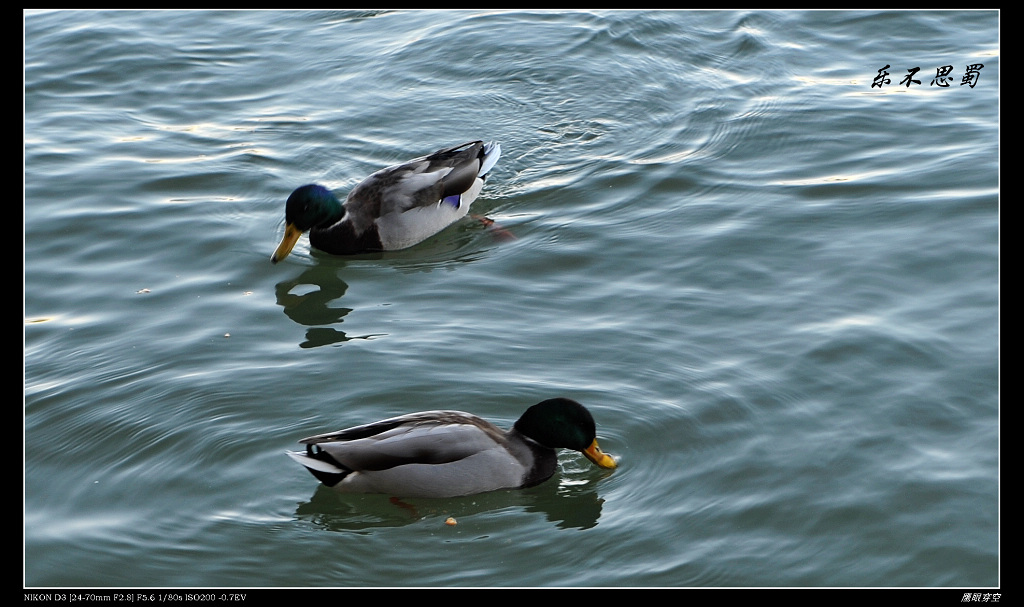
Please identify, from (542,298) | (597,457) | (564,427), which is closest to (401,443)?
(564,427)

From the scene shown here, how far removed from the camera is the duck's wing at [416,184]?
10.7m

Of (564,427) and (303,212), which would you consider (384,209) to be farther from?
(564,427)

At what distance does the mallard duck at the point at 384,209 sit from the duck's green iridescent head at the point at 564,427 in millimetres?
3891

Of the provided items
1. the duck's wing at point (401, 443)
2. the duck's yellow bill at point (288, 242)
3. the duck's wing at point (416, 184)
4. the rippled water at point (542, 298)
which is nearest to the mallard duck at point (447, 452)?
the duck's wing at point (401, 443)

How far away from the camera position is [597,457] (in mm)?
7117

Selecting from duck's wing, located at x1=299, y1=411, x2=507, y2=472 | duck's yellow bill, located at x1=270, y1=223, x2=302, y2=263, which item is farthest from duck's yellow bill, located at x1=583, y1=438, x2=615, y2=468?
duck's yellow bill, located at x1=270, y1=223, x2=302, y2=263

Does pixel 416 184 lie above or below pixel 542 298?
above

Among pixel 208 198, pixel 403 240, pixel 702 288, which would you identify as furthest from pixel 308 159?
pixel 702 288

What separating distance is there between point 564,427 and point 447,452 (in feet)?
2.31

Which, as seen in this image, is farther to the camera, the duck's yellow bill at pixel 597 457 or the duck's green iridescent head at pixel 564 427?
the duck's yellow bill at pixel 597 457

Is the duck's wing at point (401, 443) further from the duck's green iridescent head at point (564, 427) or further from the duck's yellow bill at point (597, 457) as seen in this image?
the duck's yellow bill at point (597, 457)

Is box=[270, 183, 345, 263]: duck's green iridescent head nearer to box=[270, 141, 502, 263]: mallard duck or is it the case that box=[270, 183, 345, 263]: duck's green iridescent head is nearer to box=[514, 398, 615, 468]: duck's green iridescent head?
box=[270, 141, 502, 263]: mallard duck

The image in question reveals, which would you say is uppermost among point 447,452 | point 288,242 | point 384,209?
point 384,209

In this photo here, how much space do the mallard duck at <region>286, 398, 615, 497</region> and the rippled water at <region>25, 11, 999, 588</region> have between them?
146mm
